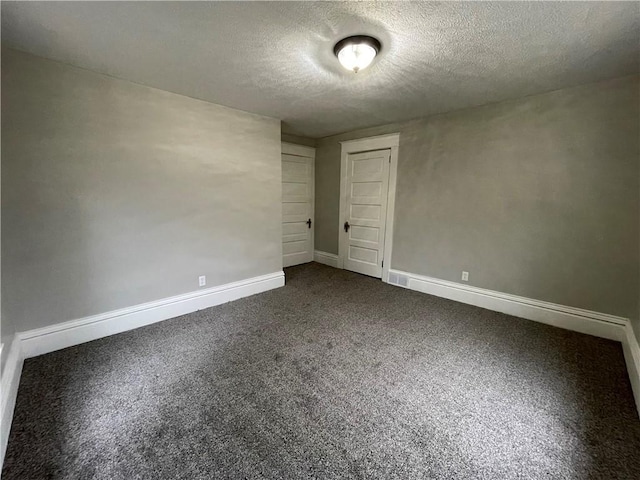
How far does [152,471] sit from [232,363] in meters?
0.88

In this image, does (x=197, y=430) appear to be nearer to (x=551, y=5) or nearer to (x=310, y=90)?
(x=310, y=90)

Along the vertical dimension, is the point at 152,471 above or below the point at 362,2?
below

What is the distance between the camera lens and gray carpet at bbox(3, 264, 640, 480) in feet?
4.43

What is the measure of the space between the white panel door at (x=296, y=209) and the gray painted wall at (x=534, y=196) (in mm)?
1751

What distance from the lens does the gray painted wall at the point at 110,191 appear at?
6.87 feet

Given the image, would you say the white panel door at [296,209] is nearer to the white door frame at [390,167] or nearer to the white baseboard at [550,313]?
the white door frame at [390,167]

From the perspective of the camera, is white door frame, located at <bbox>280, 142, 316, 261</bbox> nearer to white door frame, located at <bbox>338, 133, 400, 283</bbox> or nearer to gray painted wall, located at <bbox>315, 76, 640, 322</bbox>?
white door frame, located at <bbox>338, 133, 400, 283</bbox>

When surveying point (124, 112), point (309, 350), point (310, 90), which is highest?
point (310, 90)

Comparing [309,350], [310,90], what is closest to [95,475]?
[309,350]

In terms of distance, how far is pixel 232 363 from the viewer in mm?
2158

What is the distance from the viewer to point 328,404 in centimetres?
174

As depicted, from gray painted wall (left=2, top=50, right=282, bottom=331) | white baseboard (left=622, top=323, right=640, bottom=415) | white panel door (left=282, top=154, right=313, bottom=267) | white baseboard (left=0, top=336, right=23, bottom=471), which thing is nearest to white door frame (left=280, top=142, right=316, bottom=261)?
white panel door (left=282, top=154, right=313, bottom=267)

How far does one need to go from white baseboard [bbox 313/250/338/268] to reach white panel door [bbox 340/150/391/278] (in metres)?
0.28

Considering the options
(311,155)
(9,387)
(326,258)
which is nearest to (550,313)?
(326,258)
